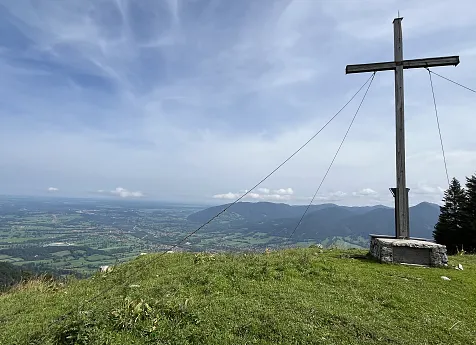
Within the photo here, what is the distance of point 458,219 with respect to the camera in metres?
27.7

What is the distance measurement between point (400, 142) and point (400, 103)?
127cm

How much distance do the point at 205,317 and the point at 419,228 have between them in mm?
202763

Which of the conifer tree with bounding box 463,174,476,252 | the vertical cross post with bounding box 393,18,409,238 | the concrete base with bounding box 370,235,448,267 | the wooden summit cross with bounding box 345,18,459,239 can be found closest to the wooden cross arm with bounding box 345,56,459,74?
the wooden summit cross with bounding box 345,18,459,239

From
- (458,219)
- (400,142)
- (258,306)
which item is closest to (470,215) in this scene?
(458,219)

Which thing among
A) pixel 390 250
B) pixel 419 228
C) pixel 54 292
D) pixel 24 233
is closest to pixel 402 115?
pixel 390 250

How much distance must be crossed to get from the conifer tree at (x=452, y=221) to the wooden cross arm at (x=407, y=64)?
67.9 feet

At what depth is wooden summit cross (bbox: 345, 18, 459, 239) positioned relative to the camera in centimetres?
1018

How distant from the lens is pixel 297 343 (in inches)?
197

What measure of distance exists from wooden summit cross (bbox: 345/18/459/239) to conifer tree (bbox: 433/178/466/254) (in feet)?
65.2

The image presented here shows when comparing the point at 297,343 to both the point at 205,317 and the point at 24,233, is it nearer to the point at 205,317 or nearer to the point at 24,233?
the point at 205,317

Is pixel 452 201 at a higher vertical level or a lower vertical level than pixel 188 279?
higher

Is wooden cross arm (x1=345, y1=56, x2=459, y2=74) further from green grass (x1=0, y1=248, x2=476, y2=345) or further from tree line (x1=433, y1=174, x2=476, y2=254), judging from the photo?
tree line (x1=433, y1=174, x2=476, y2=254)

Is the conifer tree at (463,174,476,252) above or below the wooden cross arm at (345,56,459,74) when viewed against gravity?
below

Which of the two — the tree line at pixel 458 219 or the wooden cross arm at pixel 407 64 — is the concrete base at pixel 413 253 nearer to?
the wooden cross arm at pixel 407 64
